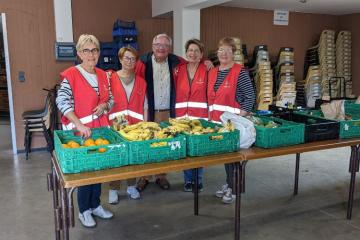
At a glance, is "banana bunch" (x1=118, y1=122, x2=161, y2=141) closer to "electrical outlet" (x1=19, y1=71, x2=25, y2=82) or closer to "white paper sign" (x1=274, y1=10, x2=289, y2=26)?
"electrical outlet" (x1=19, y1=71, x2=25, y2=82)

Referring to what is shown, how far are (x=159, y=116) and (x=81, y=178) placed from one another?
1731mm

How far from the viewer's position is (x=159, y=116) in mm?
3611

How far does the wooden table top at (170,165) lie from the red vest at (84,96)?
0.44 meters

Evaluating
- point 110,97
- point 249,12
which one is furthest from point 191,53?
A: point 249,12

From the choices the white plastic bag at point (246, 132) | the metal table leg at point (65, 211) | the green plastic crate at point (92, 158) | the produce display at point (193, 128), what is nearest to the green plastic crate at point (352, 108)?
the white plastic bag at point (246, 132)

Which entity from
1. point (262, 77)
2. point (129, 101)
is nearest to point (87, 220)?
point (129, 101)

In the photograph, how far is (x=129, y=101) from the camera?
10.6 ft

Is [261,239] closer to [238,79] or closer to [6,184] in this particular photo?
[238,79]

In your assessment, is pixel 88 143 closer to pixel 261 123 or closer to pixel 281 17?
pixel 261 123

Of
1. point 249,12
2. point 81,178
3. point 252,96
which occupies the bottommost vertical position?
point 81,178

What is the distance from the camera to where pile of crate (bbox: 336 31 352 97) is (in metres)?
8.44

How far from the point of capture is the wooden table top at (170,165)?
6.44ft

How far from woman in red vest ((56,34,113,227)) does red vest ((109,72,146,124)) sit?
264mm

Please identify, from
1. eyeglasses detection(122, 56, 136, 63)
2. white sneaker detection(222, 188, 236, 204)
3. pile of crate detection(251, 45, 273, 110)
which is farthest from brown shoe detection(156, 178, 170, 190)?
pile of crate detection(251, 45, 273, 110)
